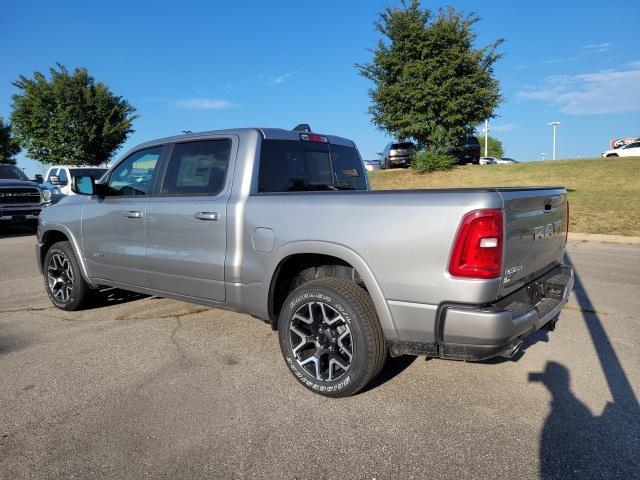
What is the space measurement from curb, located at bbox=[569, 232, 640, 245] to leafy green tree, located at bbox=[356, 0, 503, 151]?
1006 cm

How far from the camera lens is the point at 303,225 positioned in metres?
3.34

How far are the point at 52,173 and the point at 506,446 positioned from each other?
696 inches

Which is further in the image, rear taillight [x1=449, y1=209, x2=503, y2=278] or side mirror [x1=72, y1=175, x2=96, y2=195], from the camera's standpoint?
side mirror [x1=72, y1=175, x2=96, y2=195]

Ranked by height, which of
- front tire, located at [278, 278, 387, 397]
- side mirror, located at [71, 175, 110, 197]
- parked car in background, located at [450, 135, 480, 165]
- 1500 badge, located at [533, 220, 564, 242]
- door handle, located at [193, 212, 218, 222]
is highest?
parked car in background, located at [450, 135, 480, 165]

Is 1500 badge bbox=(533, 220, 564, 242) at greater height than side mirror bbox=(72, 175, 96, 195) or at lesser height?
lesser

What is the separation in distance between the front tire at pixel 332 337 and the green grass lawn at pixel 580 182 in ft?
35.1

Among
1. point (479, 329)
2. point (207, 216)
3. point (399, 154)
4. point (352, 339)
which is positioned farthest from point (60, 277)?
point (399, 154)

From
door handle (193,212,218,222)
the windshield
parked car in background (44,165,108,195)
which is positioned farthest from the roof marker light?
the windshield

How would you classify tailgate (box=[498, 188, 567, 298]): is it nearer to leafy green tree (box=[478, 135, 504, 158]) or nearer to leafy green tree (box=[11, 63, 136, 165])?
leafy green tree (box=[11, 63, 136, 165])

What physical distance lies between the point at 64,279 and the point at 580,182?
1986 centimetres

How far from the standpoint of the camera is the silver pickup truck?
277 cm

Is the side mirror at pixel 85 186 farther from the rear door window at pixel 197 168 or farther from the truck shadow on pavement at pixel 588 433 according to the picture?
the truck shadow on pavement at pixel 588 433

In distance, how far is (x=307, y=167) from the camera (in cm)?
432

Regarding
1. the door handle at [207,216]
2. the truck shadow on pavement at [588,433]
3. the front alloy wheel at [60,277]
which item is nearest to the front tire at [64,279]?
the front alloy wheel at [60,277]
